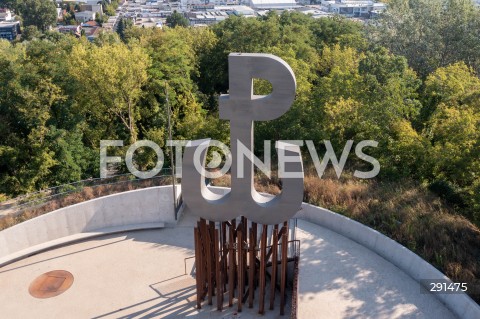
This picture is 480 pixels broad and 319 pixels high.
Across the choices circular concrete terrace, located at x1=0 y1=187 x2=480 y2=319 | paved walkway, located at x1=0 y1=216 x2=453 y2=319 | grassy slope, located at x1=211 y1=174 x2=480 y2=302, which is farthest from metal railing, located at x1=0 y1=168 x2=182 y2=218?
grassy slope, located at x1=211 y1=174 x2=480 y2=302

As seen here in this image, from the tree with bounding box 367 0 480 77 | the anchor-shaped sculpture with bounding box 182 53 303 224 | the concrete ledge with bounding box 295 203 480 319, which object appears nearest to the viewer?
the anchor-shaped sculpture with bounding box 182 53 303 224

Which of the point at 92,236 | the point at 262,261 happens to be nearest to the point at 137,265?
the point at 92,236

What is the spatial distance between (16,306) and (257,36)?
2470 centimetres

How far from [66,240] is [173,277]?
5099mm

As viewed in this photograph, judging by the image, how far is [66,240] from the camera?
1650cm

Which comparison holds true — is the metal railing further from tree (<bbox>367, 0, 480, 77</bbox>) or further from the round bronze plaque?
tree (<bbox>367, 0, 480, 77</bbox>)

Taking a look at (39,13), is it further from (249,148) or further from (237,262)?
(249,148)

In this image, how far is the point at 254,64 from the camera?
1062 cm

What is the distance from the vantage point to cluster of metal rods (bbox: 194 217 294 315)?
12.3 m

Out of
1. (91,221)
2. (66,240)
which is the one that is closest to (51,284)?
(66,240)

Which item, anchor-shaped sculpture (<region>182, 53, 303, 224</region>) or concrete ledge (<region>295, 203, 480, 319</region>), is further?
concrete ledge (<region>295, 203, 480, 319</region>)

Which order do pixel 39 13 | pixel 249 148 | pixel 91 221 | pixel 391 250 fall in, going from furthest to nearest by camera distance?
pixel 39 13 < pixel 91 221 < pixel 391 250 < pixel 249 148

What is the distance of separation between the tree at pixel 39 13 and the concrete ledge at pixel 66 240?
3082 inches

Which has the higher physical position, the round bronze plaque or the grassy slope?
the grassy slope
